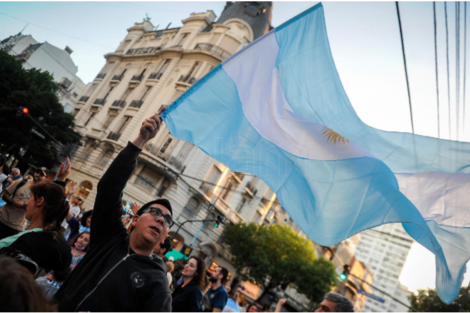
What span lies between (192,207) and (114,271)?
30561 mm

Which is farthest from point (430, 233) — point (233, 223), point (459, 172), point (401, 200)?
point (233, 223)

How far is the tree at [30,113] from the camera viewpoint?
29.3 m

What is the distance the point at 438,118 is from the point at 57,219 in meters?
8.76

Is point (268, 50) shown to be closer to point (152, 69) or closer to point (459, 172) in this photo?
point (459, 172)

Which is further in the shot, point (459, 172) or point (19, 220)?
point (19, 220)

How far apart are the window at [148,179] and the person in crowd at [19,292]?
1187 inches

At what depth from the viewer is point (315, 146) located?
4.46 m

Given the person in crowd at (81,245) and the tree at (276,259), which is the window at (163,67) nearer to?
the tree at (276,259)

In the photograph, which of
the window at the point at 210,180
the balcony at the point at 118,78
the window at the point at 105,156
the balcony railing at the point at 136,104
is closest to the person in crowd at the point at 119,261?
the window at the point at 210,180

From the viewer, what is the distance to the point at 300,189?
14.5 feet

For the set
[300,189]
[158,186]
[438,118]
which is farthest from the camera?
[158,186]

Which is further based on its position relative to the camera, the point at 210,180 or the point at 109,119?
the point at 109,119

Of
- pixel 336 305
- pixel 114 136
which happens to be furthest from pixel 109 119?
pixel 336 305

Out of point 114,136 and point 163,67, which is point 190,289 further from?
point 163,67
